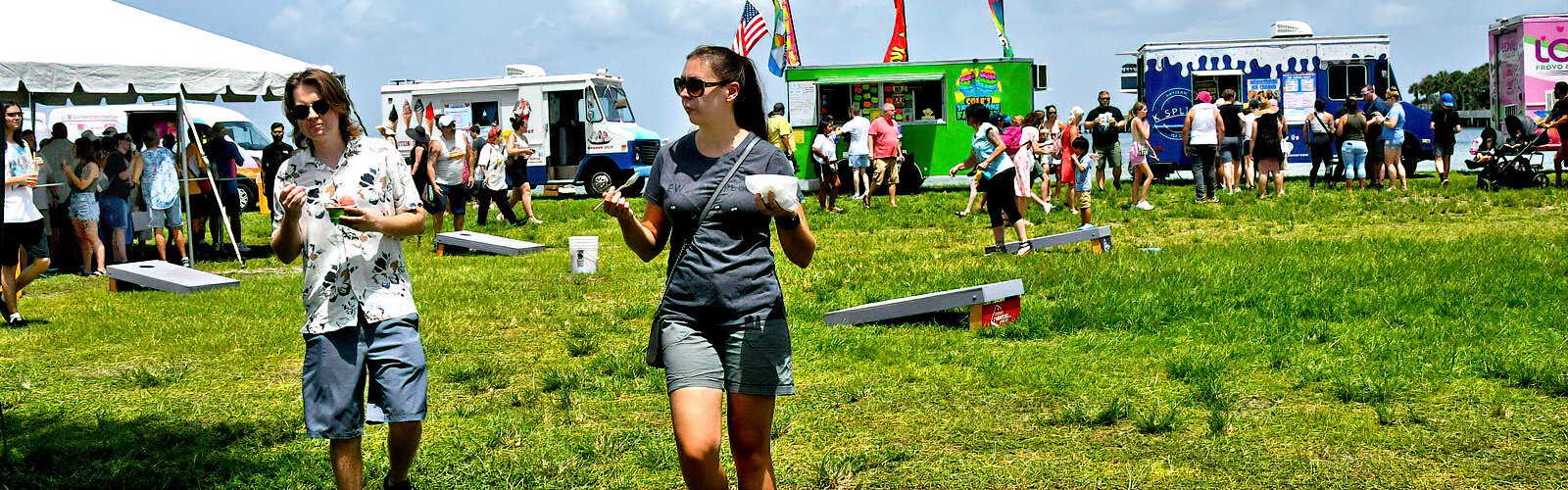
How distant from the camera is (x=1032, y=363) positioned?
23.5 feet

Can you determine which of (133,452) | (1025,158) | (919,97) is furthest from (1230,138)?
(133,452)

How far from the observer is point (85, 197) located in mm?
13312

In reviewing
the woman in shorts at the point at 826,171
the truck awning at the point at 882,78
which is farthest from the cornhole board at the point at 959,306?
the truck awning at the point at 882,78

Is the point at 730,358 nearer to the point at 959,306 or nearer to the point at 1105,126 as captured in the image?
the point at 959,306

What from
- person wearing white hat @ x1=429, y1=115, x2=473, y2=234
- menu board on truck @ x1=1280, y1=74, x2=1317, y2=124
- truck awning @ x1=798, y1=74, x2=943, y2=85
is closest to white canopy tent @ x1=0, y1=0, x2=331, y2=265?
person wearing white hat @ x1=429, y1=115, x2=473, y2=234

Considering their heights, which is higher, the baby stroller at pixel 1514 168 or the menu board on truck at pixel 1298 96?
the menu board on truck at pixel 1298 96

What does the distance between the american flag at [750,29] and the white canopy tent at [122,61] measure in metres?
14.9

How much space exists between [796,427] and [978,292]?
253cm

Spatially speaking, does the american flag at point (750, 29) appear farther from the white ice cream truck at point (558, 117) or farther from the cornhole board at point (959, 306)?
the cornhole board at point (959, 306)

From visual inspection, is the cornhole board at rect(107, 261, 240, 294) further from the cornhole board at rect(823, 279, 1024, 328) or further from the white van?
the white van

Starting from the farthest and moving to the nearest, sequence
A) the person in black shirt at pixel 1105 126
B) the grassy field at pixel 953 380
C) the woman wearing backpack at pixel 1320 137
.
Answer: the woman wearing backpack at pixel 1320 137, the person in black shirt at pixel 1105 126, the grassy field at pixel 953 380

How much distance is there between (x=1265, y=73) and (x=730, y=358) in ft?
72.9

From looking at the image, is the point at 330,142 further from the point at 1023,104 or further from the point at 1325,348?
the point at 1023,104

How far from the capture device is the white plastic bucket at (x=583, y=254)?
1234 centimetres
